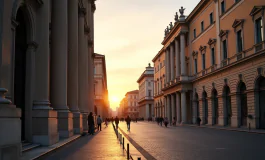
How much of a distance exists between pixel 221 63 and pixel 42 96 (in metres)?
29.7

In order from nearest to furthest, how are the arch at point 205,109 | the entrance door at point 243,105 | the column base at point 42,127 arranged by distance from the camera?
1. the column base at point 42,127
2. the entrance door at point 243,105
3. the arch at point 205,109

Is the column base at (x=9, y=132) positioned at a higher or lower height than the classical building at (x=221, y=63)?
lower

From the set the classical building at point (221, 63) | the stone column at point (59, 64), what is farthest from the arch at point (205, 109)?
the stone column at point (59, 64)

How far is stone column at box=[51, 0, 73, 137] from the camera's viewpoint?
17.7m

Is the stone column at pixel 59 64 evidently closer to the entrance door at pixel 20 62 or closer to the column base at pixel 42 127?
the entrance door at pixel 20 62

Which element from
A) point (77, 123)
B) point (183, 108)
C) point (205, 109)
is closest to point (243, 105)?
point (205, 109)

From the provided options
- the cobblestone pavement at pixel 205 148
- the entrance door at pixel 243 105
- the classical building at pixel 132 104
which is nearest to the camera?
the cobblestone pavement at pixel 205 148

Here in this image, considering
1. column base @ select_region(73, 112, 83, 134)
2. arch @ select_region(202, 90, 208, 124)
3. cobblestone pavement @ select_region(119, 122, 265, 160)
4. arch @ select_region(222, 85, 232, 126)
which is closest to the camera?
cobblestone pavement @ select_region(119, 122, 265, 160)

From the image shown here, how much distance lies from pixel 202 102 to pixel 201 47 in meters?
7.83

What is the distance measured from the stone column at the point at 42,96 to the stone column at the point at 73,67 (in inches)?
298

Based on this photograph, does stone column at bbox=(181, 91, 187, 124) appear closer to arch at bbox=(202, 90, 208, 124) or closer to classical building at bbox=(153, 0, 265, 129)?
classical building at bbox=(153, 0, 265, 129)

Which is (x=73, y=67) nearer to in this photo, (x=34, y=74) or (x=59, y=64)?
(x=59, y=64)

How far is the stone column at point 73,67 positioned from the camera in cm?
2266

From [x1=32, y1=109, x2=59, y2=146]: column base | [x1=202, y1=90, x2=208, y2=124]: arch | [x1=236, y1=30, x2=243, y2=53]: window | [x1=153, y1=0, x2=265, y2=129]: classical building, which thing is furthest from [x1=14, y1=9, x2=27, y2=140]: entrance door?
[x1=202, y1=90, x2=208, y2=124]: arch
